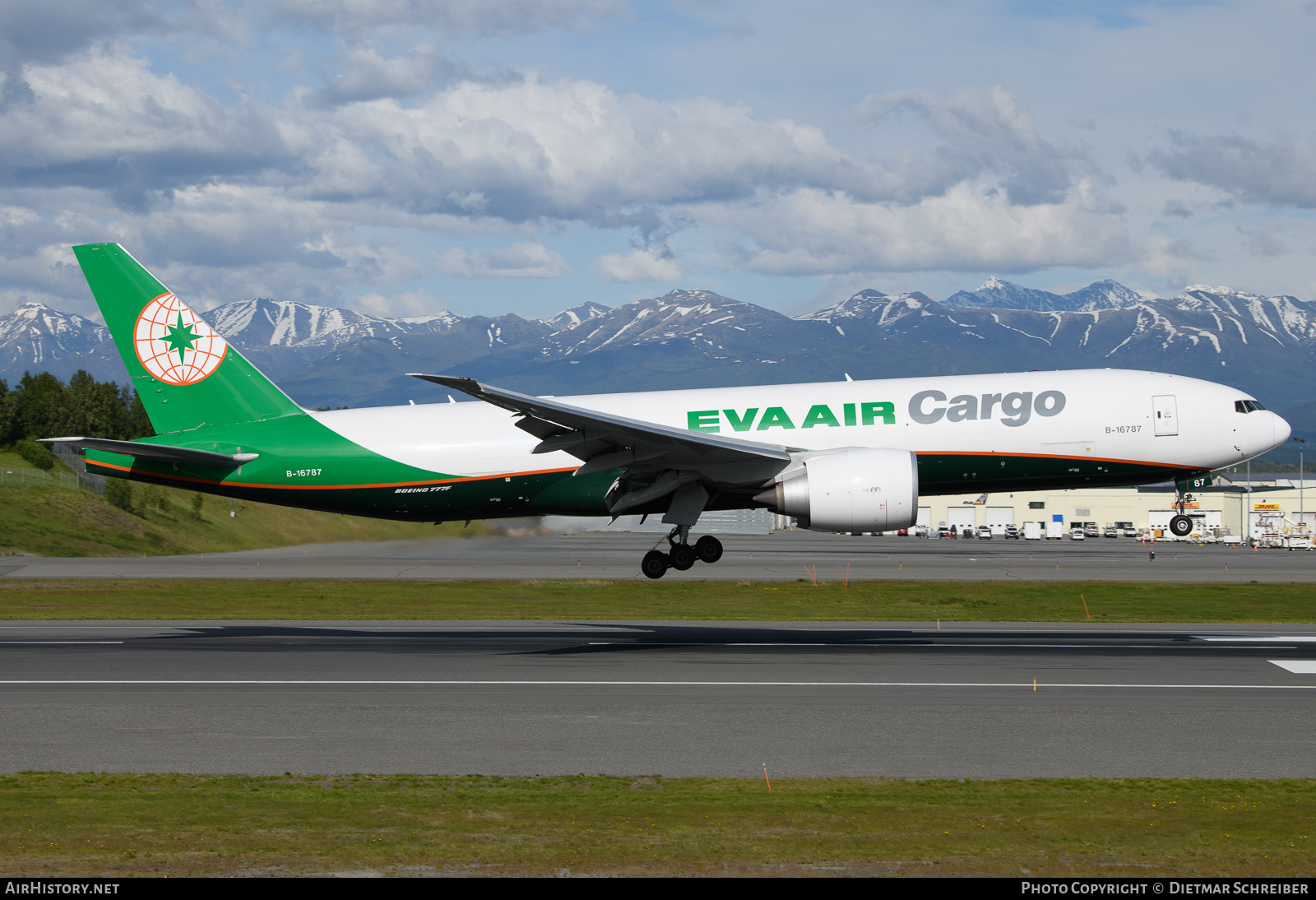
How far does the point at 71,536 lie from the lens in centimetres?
8919

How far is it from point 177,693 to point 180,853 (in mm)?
11443

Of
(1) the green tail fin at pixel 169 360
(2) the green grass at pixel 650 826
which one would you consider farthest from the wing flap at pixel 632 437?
(2) the green grass at pixel 650 826

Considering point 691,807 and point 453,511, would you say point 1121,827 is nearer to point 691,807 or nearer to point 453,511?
point 691,807

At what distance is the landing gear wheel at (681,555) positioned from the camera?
3028 cm

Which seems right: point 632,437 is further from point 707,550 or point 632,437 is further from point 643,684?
point 643,684

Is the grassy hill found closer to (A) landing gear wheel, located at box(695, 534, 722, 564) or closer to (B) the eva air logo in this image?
(B) the eva air logo

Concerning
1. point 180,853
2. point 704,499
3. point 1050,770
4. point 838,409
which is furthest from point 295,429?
point 1050,770

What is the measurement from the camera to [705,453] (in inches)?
1102

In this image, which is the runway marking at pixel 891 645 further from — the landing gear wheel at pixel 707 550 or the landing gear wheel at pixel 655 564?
the landing gear wheel at pixel 707 550

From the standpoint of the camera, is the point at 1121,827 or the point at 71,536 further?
the point at 71,536

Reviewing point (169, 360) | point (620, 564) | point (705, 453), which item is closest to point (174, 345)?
point (169, 360)

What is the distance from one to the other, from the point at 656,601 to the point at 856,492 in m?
20.7

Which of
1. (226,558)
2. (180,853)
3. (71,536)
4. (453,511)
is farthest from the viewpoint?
(71,536)

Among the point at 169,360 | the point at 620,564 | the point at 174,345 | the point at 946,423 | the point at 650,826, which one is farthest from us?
the point at 620,564
